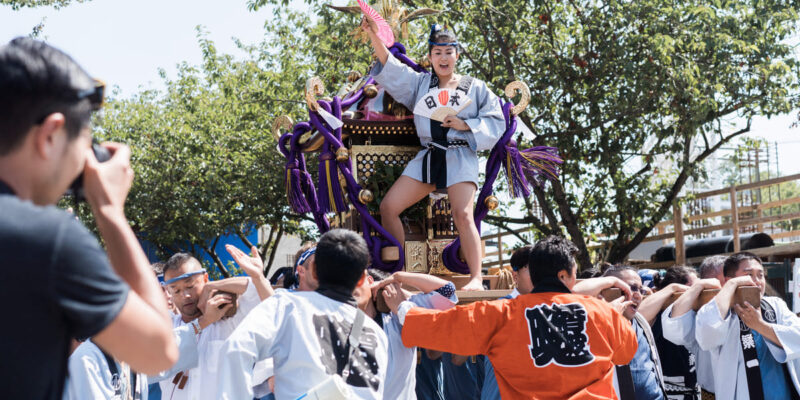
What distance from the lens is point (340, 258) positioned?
3.29 m

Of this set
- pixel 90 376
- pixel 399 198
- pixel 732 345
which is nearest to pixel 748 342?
pixel 732 345

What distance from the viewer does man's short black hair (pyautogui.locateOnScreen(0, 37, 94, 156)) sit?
1508 mm

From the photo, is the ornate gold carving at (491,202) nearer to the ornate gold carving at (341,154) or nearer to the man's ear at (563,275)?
the ornate gold carving at (341,154)

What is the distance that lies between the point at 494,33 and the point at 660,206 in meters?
3.36

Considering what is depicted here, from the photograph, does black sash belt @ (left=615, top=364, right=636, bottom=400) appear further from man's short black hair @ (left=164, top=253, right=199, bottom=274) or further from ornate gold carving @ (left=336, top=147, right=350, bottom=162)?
man's short black hair @ (left=164, top=253, right=199, bottom=274)

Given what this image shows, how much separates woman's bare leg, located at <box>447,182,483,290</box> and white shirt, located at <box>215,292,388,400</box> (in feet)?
7.27

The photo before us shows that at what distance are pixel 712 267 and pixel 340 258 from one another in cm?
318

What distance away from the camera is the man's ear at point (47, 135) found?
1.52 meters

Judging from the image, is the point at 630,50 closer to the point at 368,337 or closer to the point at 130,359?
the point at 368,337

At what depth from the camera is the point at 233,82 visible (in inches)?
579

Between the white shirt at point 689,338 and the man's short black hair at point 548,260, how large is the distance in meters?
1.05

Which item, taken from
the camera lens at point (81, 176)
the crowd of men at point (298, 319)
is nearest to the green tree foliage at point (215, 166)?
the crowd of men at point (298, 319)

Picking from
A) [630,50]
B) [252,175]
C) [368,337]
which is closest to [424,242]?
[368,337]

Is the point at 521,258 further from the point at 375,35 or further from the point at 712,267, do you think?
the point at 375,35
